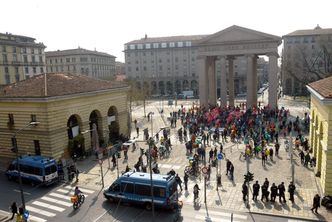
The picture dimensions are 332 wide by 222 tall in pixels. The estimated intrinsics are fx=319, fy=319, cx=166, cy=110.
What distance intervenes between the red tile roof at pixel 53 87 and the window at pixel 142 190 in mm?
15336

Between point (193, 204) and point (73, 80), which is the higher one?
point (73, 80)

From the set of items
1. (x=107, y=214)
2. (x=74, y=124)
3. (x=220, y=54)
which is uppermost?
(x=220, y=54)

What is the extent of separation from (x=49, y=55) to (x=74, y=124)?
96229 millimetres

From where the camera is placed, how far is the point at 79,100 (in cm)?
→ 3631

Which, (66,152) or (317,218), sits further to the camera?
(66,152)

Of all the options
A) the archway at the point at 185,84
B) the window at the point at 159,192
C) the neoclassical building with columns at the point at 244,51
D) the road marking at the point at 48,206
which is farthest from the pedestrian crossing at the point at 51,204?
the archway at the point at 185,84

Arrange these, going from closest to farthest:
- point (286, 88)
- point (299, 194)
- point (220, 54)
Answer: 1. point (299, 194)
2. point (220, 54)
3. point (286, 88)

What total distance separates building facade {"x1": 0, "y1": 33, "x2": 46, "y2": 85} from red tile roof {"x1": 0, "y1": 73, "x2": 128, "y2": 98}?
52.9 meters

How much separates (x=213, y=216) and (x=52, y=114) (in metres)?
20.0

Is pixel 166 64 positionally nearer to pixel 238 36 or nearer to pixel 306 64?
pixel 306 64

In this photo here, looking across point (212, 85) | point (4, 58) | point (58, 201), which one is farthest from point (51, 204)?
point (4, 58)

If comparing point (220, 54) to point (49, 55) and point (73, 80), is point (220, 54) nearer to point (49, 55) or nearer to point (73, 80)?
point (73, 80)

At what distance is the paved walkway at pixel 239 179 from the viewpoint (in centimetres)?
2162

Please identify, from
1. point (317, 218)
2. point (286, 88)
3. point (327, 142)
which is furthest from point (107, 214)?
point (286, 88)
